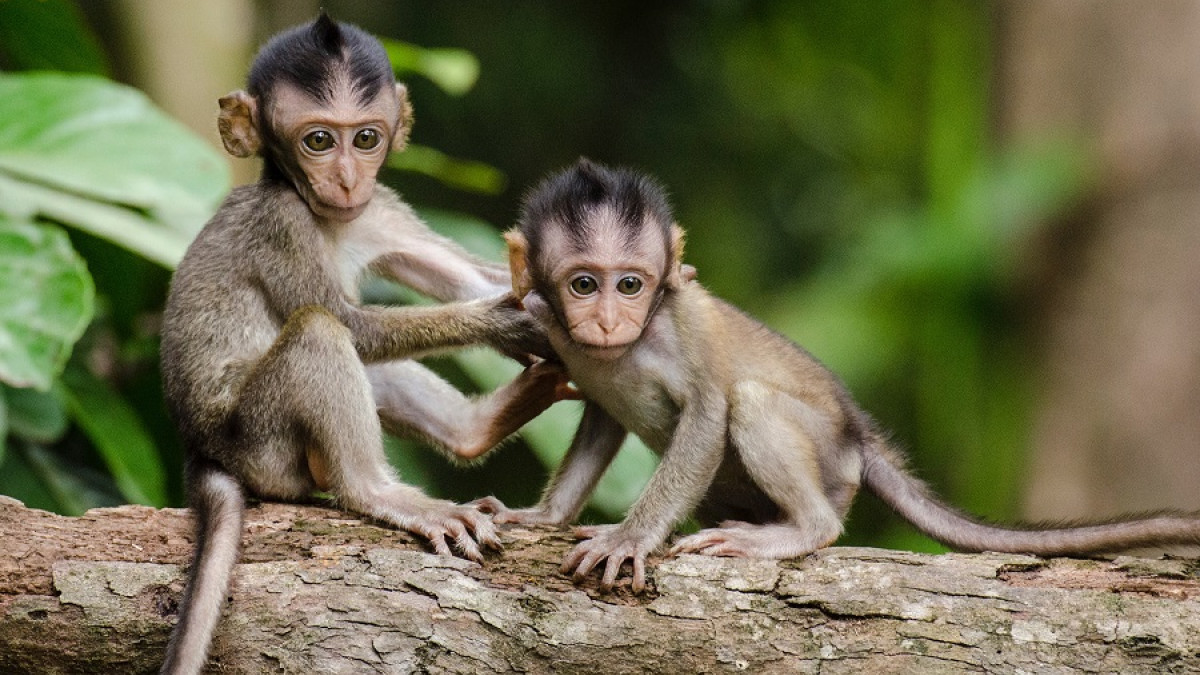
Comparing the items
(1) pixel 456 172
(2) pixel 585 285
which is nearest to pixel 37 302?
(2) pixel 585 285

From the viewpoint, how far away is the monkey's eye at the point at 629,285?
448 cm

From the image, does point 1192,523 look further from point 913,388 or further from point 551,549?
point 913,388

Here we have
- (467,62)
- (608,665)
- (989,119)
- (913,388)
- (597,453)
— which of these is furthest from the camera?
(913,388)

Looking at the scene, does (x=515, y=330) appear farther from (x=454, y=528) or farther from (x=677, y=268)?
(x=454, y=528)

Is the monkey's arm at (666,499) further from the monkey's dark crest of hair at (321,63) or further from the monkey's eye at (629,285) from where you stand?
the monkey's dark crest of hair at (321,63)

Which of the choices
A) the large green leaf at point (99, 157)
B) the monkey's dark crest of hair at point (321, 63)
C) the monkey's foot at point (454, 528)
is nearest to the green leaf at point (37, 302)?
the large green leaf at point (99, 157)

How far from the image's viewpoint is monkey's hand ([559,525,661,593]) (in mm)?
4055

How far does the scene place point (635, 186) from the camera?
4.58m

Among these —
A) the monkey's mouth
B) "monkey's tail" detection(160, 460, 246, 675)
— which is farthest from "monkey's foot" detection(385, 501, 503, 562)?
the monkey's mouth

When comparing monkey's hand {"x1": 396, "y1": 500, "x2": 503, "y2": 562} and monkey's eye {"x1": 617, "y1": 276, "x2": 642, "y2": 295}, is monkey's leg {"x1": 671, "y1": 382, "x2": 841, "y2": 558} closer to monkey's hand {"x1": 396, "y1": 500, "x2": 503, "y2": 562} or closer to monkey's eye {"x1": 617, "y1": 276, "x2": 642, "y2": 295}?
monkey's eye {"x1": 617, "y1": 276, "x2": 642, "y2": 295}

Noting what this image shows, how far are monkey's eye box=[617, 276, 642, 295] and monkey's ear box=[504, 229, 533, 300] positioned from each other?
0.41 metres

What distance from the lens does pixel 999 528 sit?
440 centimetres

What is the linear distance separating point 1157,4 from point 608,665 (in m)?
6.96

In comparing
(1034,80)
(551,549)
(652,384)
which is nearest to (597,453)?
(652,384)
